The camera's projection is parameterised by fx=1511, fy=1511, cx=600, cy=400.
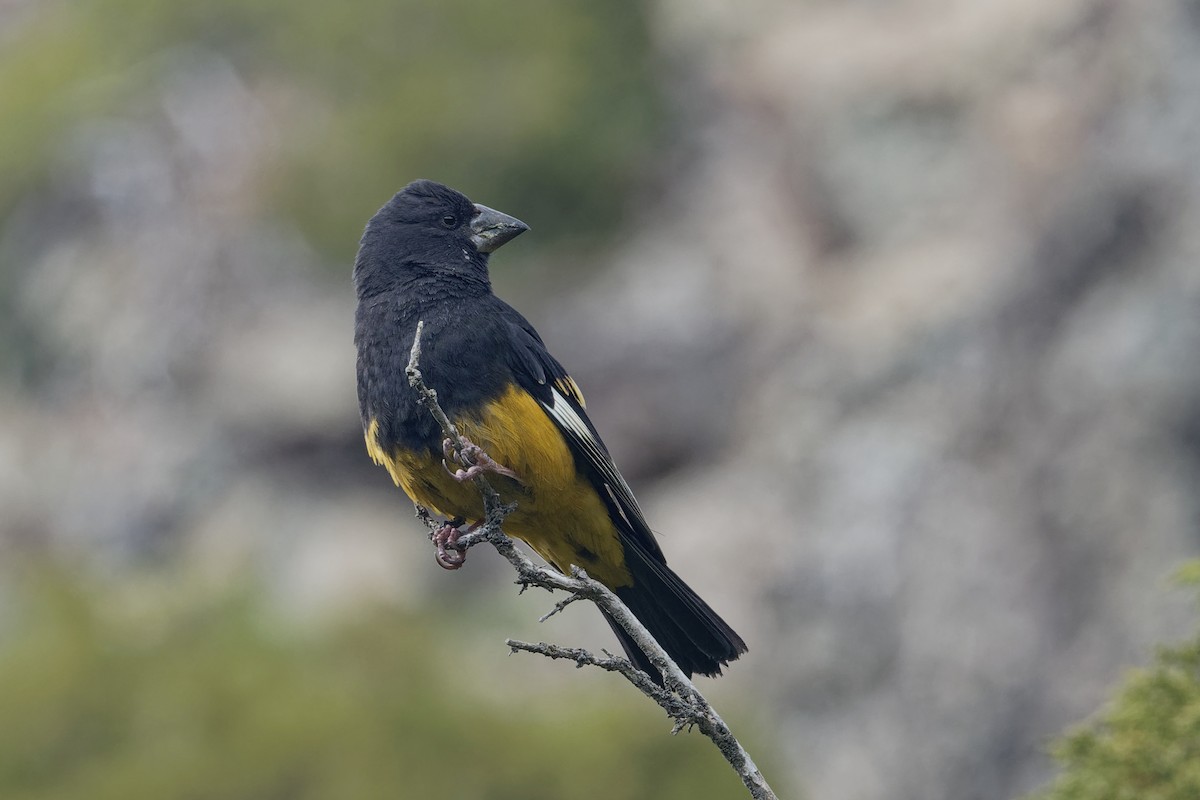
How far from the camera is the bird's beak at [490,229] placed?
5383 mm

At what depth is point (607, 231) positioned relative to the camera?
1416cm

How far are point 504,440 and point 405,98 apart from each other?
10424mm

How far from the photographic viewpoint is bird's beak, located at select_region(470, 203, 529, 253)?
538cm

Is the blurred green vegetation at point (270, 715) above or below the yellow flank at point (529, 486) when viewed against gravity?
above

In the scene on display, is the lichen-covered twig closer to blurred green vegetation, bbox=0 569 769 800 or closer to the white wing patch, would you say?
the white wing patch

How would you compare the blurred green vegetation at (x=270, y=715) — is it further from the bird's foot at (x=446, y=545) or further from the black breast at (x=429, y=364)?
the black breast at (x=429, y=364)

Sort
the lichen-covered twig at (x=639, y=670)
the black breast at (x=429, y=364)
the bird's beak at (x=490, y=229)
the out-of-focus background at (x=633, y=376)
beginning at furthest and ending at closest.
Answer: the out-of-focus background at (x=633, y=376)
the bird's beak at (x=490, y=229)
the black breast at (x=429, y=364)
the lichen-covered twig at (x=639, y=670)

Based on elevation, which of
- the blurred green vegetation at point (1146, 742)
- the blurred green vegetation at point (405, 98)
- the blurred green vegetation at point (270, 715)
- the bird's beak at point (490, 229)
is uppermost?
the blurred green vegetation at point (405, 98)

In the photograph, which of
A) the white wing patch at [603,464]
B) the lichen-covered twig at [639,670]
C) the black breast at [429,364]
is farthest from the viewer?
the white wing patch at [603,464]

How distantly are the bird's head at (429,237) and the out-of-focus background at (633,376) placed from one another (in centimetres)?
636

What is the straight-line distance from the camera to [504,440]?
4555mm

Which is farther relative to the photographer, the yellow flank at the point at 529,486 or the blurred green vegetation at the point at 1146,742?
the yellow flank at the point at 529,486

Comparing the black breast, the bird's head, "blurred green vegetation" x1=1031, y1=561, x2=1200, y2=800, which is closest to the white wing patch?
the black breast

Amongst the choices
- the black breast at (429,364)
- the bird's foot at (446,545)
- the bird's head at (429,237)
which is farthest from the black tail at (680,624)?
the bird's head at (429,237)
